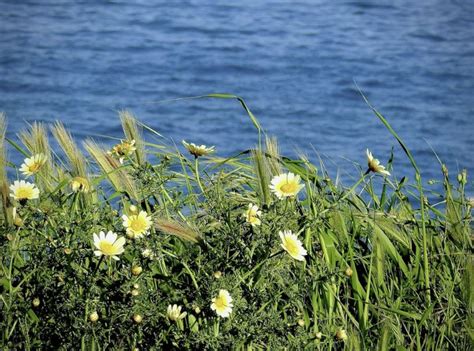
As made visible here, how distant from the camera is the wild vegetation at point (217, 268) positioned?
2.11 metres

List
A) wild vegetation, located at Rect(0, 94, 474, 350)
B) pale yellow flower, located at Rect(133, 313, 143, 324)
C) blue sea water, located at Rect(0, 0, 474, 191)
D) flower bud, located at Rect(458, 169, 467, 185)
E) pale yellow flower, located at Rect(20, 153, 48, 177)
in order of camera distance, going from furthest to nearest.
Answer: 1. blue sea water, located at Rect(0, 0, 474, 191)
2. flower bud, located at Rect(458, 169, 467, 185)
3. pale yellow flower, located at Rect(20, 153, 48, 177)
4. wild vegetation, located at Rect(0, 94, 474, 350)
5. pale yellow flower, located at Rect(133, 313, 143, 324)

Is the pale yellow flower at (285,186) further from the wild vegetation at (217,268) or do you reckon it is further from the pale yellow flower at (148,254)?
the pale yellow flower at (148,254)

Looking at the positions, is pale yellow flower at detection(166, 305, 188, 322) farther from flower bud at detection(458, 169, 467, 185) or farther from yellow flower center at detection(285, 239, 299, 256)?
flower bud at detection(458, 169, 467, 185)

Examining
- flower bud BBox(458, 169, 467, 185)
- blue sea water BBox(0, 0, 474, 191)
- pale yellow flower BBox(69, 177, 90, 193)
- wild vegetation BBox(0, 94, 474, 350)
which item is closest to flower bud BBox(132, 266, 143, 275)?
wild vegetation BBox(0, 94, 474, 350)

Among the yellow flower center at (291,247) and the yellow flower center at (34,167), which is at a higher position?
the yellow flower center at (34,167)

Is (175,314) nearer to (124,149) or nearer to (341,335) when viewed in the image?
(341,335)

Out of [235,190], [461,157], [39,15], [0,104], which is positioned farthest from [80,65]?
[235,190]

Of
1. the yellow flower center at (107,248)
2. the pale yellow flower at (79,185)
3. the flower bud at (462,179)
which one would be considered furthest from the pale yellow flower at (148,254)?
the flower bud at (462,179)

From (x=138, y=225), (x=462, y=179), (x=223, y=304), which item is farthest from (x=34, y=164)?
(x=462, y=179)

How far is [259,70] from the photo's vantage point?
9289 millimetres

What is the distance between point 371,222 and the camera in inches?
94.7

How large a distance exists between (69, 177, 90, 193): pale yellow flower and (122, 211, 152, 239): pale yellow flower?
147mm

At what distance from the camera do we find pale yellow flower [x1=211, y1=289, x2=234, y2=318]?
203 centimetres

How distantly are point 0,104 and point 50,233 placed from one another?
645 centimetres
